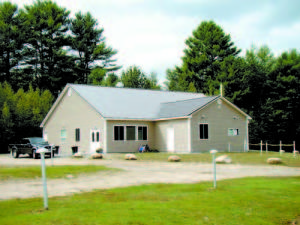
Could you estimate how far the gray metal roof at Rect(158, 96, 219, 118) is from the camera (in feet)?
113

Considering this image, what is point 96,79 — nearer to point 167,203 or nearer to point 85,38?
point 85,38

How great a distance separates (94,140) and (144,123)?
4.70m

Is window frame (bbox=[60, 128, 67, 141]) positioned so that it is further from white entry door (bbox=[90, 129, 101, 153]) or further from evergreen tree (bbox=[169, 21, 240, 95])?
evergreen tree (bbox=[169, 21, 240, 95])

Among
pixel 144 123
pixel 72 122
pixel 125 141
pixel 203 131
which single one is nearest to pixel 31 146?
pixel 125 141

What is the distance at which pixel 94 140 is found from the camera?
35.6 metres

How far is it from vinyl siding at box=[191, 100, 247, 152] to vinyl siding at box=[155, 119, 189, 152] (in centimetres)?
71

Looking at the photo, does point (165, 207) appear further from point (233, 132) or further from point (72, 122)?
point (72, 122)

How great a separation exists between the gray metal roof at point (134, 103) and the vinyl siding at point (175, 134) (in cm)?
65

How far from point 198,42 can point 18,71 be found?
99.2 feet

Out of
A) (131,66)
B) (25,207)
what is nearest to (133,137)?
(25,207)

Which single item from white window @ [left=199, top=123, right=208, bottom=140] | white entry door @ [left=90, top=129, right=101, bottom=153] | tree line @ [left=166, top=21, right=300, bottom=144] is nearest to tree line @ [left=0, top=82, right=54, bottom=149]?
white entry door @ [left=90, top=129, right=101, bottom=153]

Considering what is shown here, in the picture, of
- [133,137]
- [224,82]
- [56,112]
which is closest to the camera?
[133,137]

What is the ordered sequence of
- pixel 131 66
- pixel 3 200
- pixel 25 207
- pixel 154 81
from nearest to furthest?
pixel 25 207, pixel 3 200, pixel 131 66, pixel 154 81

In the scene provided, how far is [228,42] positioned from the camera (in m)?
68.4
